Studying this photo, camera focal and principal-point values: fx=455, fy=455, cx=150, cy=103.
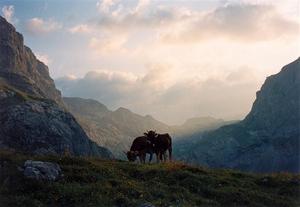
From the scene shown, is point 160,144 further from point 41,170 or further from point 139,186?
point 41,170

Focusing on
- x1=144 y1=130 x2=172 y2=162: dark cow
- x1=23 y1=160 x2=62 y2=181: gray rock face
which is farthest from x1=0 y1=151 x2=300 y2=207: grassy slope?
x1=144 y1=130 x2=172 y2=162: dark cow

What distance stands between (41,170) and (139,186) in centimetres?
550

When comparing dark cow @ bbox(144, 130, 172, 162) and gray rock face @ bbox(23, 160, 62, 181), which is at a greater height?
dark cow @ bbox(144, 130, 172, 162)

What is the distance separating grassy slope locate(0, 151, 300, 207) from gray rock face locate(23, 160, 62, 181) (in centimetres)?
43

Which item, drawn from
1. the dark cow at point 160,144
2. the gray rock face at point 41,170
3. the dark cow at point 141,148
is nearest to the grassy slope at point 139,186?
the gray rock face at point 41,170

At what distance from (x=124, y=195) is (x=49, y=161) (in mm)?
6762

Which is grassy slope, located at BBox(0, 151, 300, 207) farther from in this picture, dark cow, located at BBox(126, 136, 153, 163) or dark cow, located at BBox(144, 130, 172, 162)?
dark cow, located at BBox(144, 130, 172, 162)

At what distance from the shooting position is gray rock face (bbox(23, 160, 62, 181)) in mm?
24500

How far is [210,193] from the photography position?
1045 inches

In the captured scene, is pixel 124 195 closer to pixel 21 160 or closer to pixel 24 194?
pixel 24 194

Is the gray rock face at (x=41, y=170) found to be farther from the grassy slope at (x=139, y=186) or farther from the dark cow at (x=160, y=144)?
the dark cow at (x=160, y=144)

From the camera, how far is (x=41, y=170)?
25078 millimetres

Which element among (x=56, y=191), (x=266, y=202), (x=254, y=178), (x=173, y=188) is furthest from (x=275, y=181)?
(x=56, y=191)

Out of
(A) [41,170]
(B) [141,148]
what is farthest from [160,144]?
(A) [41,170]
